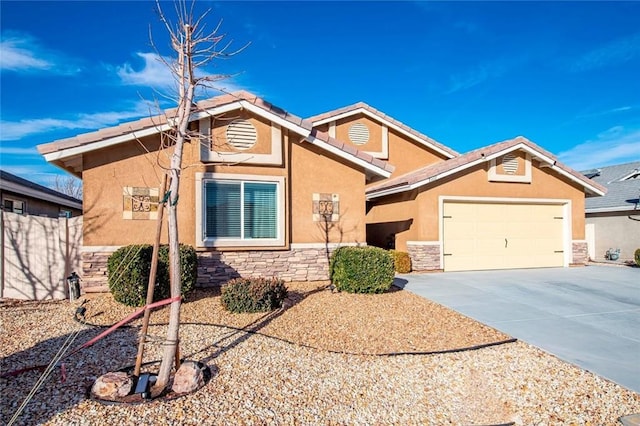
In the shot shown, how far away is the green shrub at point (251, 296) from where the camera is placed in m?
6.71

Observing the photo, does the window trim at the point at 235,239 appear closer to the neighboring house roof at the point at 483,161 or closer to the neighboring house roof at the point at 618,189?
the neighboring house roof at the point at 483,161

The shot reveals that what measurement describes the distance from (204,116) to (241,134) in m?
0.99

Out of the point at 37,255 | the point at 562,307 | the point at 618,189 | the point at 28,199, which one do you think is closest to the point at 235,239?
the point at 37,255

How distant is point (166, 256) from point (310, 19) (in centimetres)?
809

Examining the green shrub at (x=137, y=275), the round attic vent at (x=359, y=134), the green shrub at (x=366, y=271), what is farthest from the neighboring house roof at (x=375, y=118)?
the green shrub at (x=137, y=275)

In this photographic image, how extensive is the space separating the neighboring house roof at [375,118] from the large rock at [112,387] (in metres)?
12.6

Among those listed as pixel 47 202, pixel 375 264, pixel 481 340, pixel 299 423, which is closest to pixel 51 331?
pixel 299 423

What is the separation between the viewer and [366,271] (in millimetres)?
8375

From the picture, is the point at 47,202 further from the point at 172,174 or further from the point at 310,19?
the point at 172,174

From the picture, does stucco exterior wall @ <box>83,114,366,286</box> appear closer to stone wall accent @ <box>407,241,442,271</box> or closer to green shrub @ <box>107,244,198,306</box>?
green shrub @ <box>107,244,198,306</box>

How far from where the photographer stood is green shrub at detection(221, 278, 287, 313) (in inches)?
264

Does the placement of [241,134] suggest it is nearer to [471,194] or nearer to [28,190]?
[471,194]

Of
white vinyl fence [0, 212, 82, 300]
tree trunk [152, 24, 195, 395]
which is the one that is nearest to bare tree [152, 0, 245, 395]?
tree trunk [152, 24, 195, 395]

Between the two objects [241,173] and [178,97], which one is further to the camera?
[241,173]
